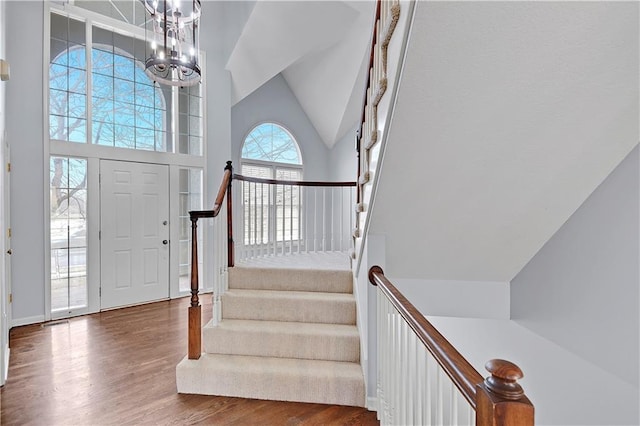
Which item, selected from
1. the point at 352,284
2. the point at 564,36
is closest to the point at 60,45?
the point at 352,284

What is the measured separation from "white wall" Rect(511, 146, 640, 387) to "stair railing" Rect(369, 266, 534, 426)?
940 mm

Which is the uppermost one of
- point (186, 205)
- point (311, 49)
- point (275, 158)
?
point (311, 49)

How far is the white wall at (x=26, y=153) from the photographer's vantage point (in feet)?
11.3

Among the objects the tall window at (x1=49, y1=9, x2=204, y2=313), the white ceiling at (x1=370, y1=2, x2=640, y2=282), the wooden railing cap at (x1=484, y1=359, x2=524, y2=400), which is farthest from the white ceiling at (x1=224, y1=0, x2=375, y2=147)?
the wooden railing cap at (x1=484, y1=359, x2=524, y2=400)

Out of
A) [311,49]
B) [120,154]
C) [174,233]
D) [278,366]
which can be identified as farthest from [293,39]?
[278,366]

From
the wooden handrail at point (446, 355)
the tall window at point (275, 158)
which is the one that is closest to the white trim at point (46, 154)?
the tall window at point (275, 158)

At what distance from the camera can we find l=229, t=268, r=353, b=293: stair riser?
283cm

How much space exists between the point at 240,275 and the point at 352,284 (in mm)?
1003

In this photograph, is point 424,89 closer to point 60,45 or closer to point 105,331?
point 105,331

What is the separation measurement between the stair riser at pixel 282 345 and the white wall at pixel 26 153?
2569mm

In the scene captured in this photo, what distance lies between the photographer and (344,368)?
7.36 feet

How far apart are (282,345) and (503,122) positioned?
2007mm

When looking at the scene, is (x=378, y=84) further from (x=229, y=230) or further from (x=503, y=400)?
(x=229, y=230)

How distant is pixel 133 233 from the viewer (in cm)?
430
